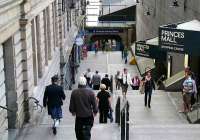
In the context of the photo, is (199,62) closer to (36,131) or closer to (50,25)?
(50,25)

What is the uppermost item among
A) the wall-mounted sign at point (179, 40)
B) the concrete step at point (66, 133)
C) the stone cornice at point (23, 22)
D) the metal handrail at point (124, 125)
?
the stone cornice at point (23, 22)

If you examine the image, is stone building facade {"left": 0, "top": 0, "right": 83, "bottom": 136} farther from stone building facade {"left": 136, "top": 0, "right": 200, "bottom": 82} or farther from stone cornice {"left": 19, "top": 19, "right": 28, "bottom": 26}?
stone building facade {"left": 136, "top": 0, "right": 200, "bottom": 82}

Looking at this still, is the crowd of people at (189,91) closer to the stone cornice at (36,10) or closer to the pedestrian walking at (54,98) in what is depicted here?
the pedestrian walking at (54,98)

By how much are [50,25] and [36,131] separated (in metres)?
10.8

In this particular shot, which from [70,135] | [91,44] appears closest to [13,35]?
[70,135]

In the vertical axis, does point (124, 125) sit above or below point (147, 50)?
above

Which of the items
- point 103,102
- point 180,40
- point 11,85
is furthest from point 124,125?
point 180,40

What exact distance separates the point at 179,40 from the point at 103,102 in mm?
5131

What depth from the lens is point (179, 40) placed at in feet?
63.8

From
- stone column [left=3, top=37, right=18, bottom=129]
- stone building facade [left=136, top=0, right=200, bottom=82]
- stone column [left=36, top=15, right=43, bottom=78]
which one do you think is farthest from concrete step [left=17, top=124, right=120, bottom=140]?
stone building facade [left=136, top=0, right=200, bottom=82]

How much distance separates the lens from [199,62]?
2231 cm

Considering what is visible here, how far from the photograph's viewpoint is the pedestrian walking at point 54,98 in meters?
13.1

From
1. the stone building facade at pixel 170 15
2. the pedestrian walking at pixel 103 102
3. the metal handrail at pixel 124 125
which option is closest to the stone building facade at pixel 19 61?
the pedestrian walking at pixel 103 102

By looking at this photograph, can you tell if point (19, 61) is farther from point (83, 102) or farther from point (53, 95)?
point (83, 102)
